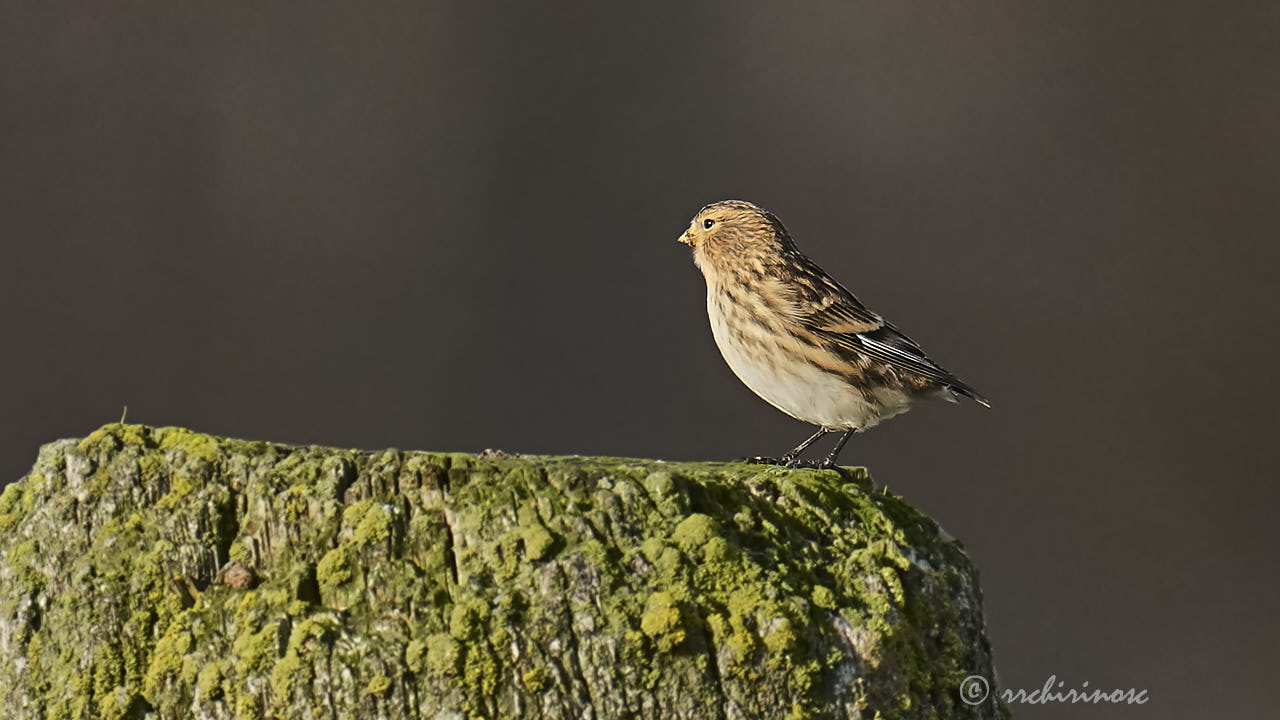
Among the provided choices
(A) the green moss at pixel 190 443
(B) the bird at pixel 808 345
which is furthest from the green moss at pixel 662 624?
(B) the bird at pixel 808 345

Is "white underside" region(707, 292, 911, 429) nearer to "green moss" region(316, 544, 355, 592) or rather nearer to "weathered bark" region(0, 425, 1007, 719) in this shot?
"weathered bark" region(0, 425, 1007, 719)

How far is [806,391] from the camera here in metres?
4.79

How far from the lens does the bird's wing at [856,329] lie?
4.88 meters

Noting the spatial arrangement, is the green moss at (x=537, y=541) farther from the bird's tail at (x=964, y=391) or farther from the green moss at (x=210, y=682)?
the bird's tail at (x=964, y=391)

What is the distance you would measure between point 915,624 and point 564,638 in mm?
831

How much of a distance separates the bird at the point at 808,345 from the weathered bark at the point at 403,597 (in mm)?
2093

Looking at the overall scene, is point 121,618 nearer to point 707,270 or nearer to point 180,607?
point 180,607

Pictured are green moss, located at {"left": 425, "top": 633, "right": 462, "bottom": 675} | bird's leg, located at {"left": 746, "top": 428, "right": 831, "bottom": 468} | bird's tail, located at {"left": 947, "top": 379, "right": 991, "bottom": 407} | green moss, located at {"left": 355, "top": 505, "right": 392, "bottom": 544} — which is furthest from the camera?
bird's tail, located at {"left": 947, "top": 379, "right": 991, "bottom": 407}

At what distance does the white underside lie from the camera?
189 inches

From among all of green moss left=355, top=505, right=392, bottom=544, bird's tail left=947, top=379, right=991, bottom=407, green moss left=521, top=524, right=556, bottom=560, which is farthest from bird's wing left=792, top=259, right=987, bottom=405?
green moss left=355, top=505, right=392, bottom=544

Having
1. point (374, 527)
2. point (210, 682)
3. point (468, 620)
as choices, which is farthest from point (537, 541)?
point (210, 682)

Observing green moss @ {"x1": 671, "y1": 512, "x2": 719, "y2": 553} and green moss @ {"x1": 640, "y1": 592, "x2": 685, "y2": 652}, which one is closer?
green moss @ {"x1": 640, "y1": 592, "x2": 685, "y2": 652}

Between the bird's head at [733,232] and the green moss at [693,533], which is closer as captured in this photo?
the green moss at [693,533]

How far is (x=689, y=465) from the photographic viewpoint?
3.27m
